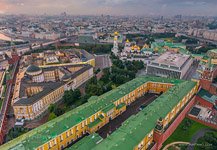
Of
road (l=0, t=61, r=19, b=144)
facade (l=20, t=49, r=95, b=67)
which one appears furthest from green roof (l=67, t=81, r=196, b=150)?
facade (l=20, t=49, r=95, b=67)

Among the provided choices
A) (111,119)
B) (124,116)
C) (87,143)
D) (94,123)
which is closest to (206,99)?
(124,116)

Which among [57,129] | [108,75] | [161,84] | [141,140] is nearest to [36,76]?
[108,75]

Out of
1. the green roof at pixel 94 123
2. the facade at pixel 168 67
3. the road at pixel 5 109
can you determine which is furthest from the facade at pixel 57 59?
the green roof at pixel 94 123

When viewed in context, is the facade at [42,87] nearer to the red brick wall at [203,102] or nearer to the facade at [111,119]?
the facade at [111,119]

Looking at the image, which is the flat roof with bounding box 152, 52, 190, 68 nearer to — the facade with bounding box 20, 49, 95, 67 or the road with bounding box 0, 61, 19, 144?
the facade with bounding box 20, 49, 95, 67

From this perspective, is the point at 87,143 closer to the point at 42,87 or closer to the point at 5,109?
the point at 42,87

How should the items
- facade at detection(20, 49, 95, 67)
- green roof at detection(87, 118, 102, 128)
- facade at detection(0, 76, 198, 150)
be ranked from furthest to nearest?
1. facade at detection(20, 49, 95, 67)
2. green roof at detection(87, 118, 102, 128)
3. facade at detection(0, 76, 198, 150)
